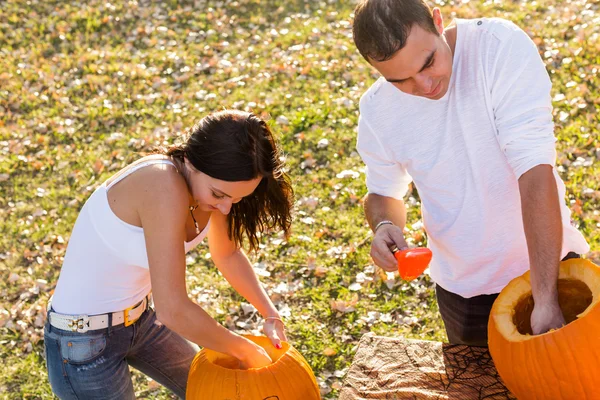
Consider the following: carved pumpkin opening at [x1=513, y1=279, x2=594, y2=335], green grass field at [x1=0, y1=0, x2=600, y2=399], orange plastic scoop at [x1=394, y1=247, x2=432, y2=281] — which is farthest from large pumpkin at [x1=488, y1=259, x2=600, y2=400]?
green grass field at [x1=0, y1=0, x2=600, y2=399]

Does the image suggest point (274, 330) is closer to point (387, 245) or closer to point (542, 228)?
point (387, 245)

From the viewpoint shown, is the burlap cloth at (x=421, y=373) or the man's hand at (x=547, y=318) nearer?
the man's hand at (x=547, y=318)

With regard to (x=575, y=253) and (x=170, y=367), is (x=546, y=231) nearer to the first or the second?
(x=575, y=253)

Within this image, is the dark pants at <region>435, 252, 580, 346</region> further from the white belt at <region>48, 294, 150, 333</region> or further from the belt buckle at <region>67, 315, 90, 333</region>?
the belt buckle at <region>67, 315, 90, 333</region>

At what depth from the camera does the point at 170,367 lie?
335cm

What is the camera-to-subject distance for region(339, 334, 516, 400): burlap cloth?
2.75 m

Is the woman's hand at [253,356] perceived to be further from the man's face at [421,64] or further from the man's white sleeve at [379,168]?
the man's face at [421,64]

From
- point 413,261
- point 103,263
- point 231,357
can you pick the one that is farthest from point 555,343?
point 103,263

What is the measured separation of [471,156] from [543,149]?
0.31 metres

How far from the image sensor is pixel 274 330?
3.19 m

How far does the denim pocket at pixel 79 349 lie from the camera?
3025 mm

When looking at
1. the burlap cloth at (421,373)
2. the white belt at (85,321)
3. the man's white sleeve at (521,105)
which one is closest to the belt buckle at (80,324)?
the white belt at (85,321)

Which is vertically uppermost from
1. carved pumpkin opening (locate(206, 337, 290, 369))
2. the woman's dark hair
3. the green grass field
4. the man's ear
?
the man's ear

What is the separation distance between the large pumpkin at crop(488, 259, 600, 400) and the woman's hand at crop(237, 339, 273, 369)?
3.04 ft
